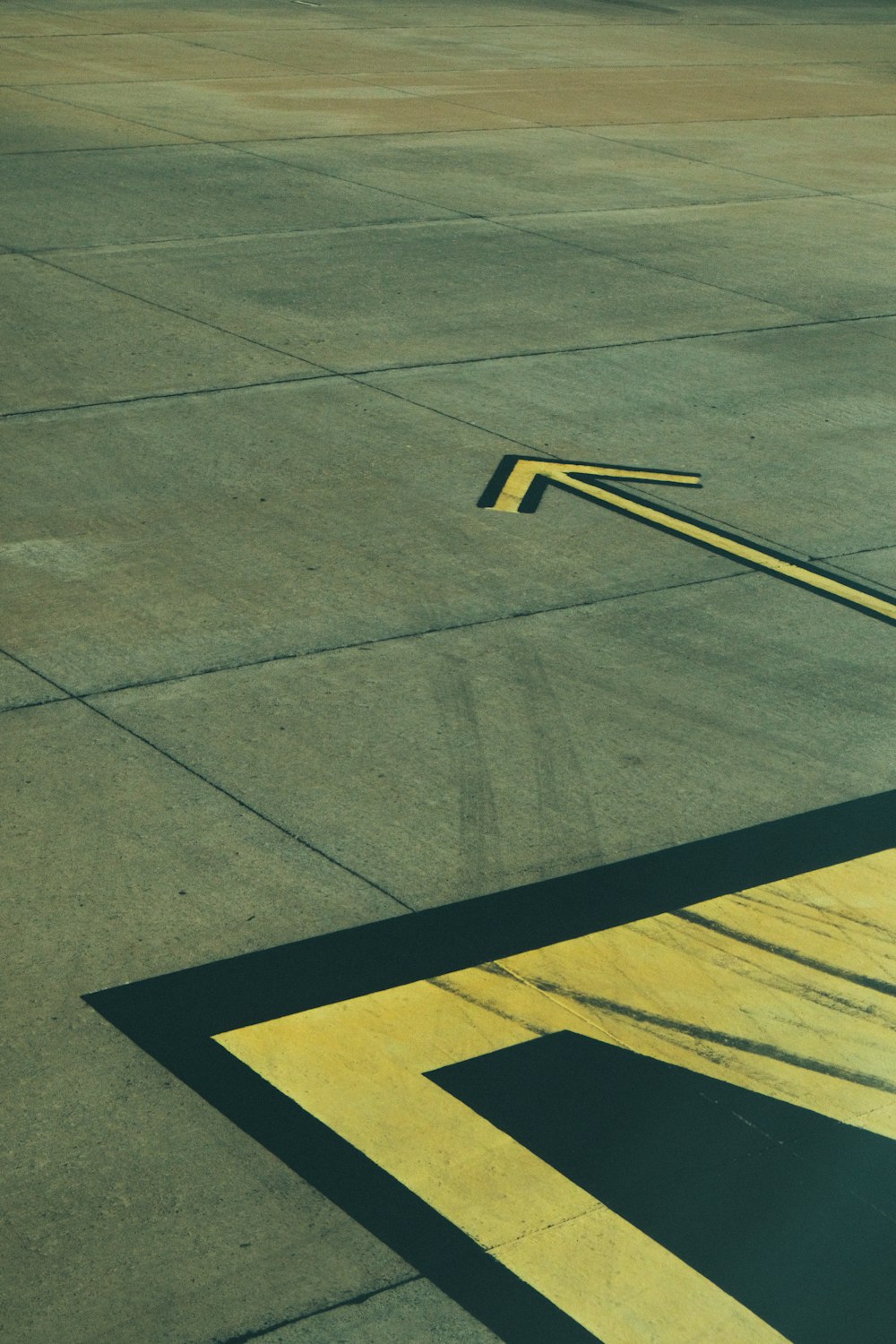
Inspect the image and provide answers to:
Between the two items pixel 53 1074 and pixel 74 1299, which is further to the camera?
pixel 53 1074

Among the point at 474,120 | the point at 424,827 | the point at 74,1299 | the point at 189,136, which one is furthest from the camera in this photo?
the point at 474,120

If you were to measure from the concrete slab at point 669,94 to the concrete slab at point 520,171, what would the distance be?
1611 mm

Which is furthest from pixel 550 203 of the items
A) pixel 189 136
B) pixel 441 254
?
pixel 189 136

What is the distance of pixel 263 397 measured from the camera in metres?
9.85

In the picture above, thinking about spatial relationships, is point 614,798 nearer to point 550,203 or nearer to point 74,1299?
point 74,1299

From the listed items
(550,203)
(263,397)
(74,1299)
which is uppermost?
(550,203)

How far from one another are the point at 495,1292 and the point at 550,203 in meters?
12.4

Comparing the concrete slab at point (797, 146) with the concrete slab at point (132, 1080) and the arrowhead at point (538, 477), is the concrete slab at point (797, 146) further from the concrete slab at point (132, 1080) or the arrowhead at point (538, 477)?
the concrete slab at point (132, 1080)

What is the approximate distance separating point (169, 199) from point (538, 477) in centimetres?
664

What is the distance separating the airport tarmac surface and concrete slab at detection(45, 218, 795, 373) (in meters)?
0.06

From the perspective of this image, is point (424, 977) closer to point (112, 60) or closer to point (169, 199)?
point (169, 199)

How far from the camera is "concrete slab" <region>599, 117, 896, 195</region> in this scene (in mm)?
16953

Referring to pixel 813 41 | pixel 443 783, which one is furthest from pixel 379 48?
pixel 443 783

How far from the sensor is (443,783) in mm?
6027
